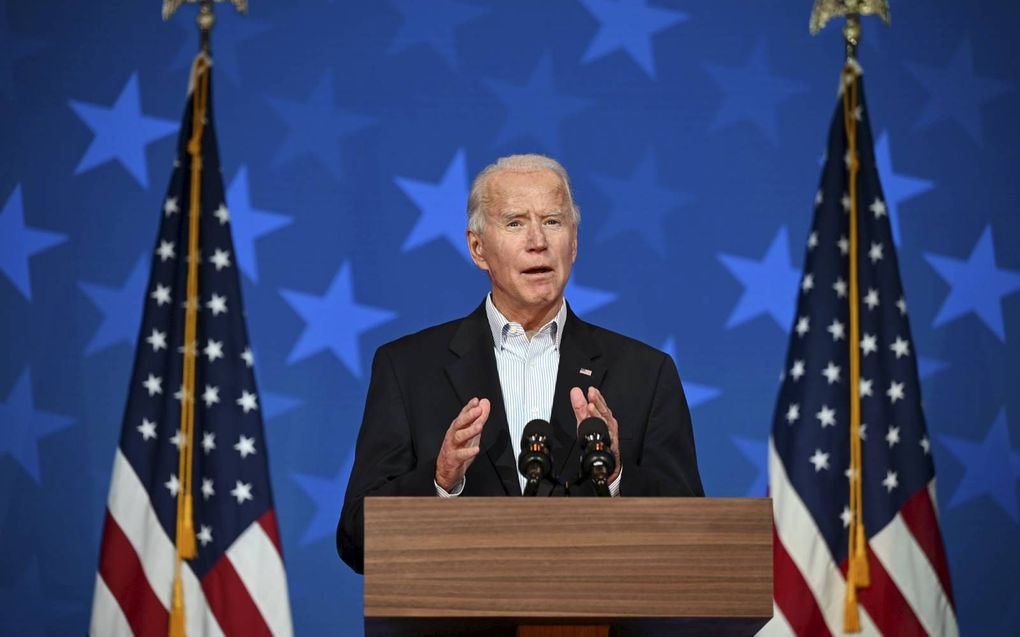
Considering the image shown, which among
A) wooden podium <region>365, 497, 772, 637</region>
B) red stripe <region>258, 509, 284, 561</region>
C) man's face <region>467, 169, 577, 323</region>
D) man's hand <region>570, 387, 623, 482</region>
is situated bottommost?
wooden podium <region>365, 497, 772, 637</region>

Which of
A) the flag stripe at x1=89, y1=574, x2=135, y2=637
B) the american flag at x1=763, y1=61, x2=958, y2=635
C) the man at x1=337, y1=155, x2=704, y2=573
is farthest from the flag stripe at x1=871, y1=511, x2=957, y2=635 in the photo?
the flag stripe at x1=89, y1=574, x2=135, y2=637

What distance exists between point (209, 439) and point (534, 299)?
1.76m

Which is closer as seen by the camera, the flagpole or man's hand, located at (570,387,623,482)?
man's hand, located at (570,387,623,482)

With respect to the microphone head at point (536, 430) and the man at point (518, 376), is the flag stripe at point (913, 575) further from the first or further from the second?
the microphone head at point (536, 430)

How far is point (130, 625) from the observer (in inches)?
170

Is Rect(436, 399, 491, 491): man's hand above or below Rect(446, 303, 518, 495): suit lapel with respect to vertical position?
below

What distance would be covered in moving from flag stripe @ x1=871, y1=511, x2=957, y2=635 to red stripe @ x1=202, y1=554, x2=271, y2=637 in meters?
2.06

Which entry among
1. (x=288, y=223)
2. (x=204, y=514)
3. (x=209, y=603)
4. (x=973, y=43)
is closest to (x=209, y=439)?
(x=204, y=514)

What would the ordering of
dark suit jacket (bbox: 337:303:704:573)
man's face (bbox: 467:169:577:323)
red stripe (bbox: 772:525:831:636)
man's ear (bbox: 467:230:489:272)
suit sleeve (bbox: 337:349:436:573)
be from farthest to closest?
1. red stripe (bbox: 772:525:831:636)
2. man's ear (bbox: 467:230:489:272)
3. man's face (bbox: 467:169:577:323)
4. dark suit jacket (bbox: 337:303:704:573)
5. suit sleeve (bbox: 337:349:436:573)

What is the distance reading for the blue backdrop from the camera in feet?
16.2

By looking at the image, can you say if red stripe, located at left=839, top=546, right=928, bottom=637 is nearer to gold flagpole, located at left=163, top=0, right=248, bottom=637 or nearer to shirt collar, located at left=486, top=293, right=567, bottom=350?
shirt collar, located at left=486, top=293, right=567, bottom=350

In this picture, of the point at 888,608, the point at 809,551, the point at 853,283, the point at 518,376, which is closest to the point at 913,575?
the point at 888,608

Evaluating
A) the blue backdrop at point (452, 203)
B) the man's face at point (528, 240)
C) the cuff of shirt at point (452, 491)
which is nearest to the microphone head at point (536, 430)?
the cuff of shirt at point (452, 491)

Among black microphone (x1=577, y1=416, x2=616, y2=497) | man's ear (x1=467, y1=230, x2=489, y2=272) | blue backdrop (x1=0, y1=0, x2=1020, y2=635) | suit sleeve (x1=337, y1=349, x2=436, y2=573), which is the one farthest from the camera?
blue backdrop (x1=0, y1=0, x2=1020, y2=635)
